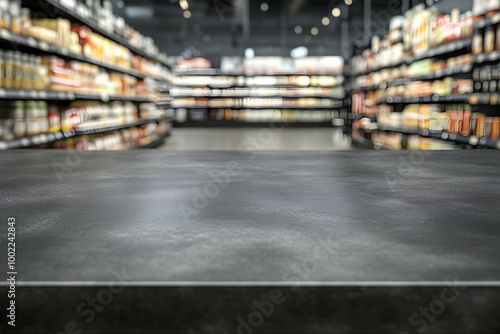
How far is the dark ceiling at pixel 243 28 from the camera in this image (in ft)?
48.5

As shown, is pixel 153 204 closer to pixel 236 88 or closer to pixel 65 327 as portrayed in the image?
pixel 65 327

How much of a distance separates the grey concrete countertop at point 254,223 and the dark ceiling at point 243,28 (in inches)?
561

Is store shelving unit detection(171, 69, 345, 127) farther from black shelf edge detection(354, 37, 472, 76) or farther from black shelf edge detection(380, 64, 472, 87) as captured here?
black shelf edge detection(354, 37, 472, 76)

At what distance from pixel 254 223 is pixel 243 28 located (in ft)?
51.2

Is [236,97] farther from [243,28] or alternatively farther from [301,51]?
[301,51]

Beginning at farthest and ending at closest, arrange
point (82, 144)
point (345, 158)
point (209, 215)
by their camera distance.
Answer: point (82, 144) → point (345, 158) → point (209, 215)

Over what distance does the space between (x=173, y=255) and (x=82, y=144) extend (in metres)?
4.89

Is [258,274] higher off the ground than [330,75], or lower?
lower

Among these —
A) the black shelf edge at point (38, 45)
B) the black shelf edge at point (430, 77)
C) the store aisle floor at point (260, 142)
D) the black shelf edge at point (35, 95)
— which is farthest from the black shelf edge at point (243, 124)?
the black shelf edge at point (35, 95)

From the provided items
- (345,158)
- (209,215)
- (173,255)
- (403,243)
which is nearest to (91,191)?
(209,215)

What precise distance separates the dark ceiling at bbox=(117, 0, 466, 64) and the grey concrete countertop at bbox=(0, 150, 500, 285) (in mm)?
14238

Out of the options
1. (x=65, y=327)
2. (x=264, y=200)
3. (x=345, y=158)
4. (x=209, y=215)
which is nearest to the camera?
(x=65, y=327)

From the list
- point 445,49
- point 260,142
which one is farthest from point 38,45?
point 260,142

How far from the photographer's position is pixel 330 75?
15.2m
